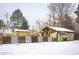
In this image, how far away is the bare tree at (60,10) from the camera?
3650mm

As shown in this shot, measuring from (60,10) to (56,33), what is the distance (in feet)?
0.80

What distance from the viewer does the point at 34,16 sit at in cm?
366

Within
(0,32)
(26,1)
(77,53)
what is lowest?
(77,53)

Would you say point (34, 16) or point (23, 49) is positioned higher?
point (34, 16)

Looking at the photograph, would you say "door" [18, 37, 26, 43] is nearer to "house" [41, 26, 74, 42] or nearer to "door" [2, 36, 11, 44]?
"door" [2, 36, 11, 44]

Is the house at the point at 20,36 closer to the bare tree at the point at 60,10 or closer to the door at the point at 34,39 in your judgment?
the door at the point at 34,39

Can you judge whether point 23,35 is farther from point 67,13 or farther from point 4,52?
point 67,13

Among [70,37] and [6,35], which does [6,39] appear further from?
[70,37]

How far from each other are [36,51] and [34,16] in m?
0.37

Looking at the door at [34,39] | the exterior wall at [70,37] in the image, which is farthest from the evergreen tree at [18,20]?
the exterior wall at [70,37]

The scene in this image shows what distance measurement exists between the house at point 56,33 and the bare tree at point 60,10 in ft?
0.22

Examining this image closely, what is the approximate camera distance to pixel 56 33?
3.67 m

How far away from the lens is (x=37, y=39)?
12.0ft

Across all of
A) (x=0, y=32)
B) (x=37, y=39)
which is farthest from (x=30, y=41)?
(x=0, y=32)
